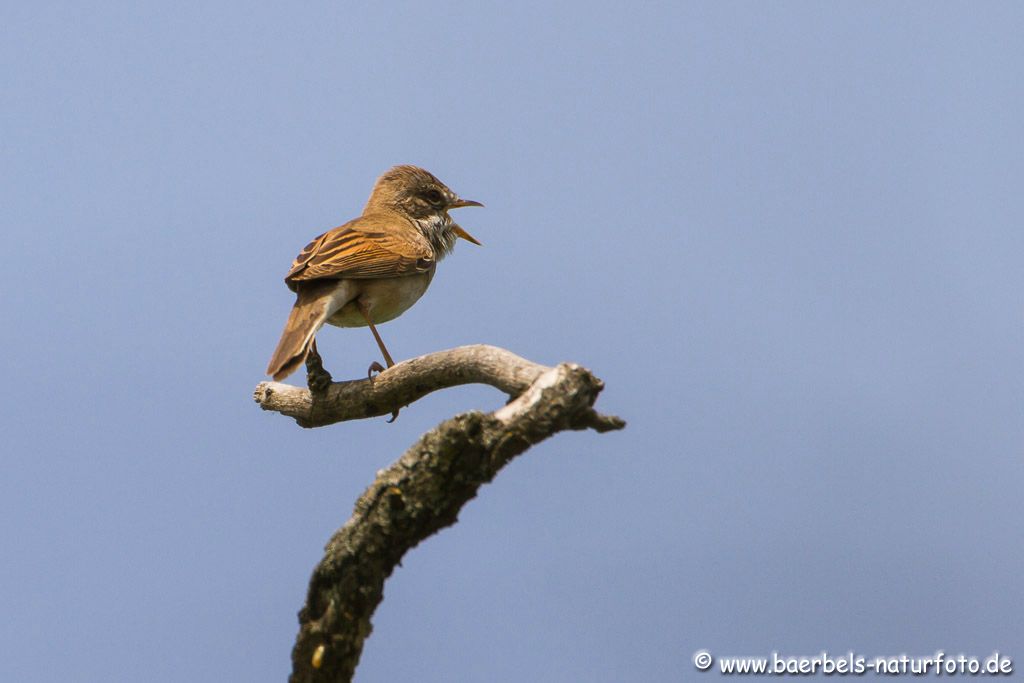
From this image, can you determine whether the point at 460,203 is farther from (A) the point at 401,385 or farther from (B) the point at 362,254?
(A) the point at 401,385

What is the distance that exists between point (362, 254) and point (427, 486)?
3241 millimetres

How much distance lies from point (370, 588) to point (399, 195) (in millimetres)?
5136

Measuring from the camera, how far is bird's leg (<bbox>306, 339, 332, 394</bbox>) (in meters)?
6.27

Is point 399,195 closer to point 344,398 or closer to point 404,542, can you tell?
point 344,398

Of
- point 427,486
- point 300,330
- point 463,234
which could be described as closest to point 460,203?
point 463,234

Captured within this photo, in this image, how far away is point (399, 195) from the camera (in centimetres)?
928

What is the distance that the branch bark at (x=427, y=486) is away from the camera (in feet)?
14.5

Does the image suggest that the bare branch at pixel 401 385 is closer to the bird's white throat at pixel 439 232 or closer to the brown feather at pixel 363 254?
the brown feather at pixel 363 254

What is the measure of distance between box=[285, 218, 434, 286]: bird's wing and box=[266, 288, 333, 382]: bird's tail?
147 mm

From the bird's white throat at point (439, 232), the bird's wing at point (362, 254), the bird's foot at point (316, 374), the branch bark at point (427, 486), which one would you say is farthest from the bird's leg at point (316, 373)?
the bird's white throat at point (439, 232)

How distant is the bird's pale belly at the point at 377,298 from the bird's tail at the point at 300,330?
257mm

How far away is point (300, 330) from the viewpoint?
21.4ft

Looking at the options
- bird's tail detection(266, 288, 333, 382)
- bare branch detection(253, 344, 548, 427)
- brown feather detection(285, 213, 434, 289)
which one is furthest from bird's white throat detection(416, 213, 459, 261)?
bare branch detection(253, 344, 548, 427)

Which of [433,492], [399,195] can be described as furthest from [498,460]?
[399,195]
